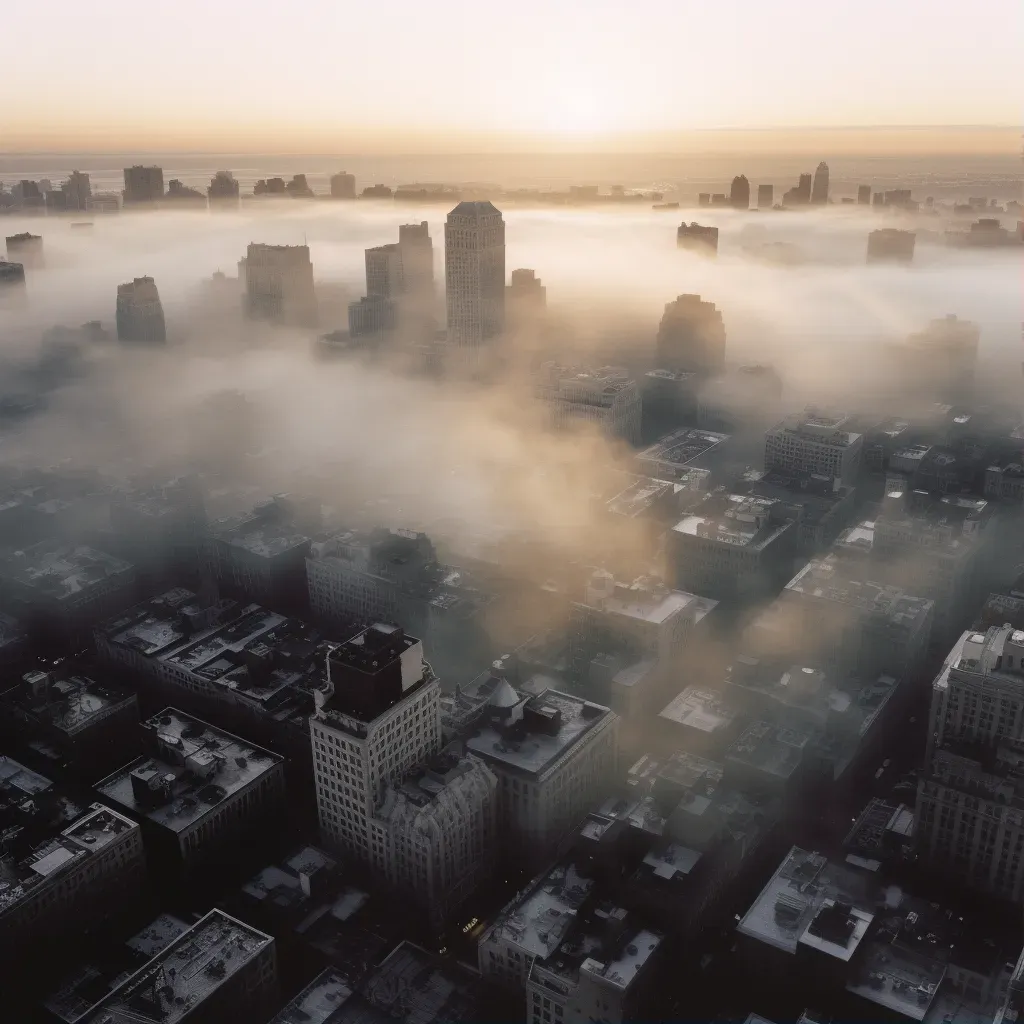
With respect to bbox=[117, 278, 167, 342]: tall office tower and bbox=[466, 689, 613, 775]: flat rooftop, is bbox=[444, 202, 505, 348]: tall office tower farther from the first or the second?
bbox=[466, 689, 613, 775]: flat rooftop

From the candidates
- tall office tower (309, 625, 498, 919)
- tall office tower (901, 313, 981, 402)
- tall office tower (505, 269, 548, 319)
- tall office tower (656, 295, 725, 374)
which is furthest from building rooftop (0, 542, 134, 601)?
tall office tower (901, 313, 981, 402)

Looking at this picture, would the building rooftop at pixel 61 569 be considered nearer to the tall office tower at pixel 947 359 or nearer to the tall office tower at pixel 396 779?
the tall office tower at pixel 396 779

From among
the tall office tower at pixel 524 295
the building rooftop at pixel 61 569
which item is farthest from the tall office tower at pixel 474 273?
the building rooftop at pixel 61 569

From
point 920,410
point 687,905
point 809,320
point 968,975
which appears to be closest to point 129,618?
point 687,905

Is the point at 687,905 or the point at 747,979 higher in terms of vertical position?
the point at 687,905

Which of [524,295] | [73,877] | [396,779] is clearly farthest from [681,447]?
[73,877]

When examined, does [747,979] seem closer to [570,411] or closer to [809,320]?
[570,411]

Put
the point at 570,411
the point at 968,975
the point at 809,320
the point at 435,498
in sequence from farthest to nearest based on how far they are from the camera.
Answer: the point at 809,320 < the point at 570,411 < the point at 435,498 < the point at 968,975
